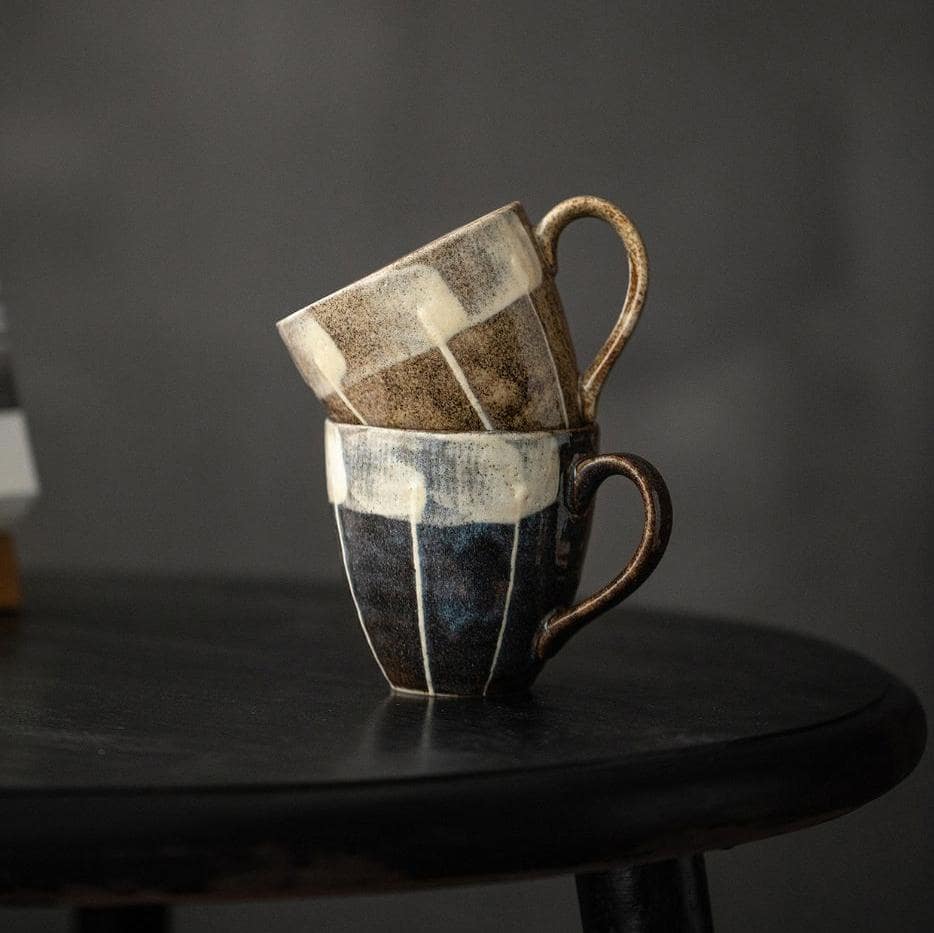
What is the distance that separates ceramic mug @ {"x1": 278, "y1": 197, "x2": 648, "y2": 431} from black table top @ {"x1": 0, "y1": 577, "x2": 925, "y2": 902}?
0.41 ft

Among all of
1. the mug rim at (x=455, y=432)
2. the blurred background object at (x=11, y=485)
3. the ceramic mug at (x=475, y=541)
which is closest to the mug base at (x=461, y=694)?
the ceramic mug at (x=475, y=541)

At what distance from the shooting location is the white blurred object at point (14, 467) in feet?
2.89

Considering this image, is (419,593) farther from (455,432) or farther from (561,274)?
(561,274)

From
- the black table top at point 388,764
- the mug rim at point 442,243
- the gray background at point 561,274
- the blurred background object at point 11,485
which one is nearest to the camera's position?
the black table top at point 388,764

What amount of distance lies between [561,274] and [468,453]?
801 mm

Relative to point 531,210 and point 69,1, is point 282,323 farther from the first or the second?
point 69,1

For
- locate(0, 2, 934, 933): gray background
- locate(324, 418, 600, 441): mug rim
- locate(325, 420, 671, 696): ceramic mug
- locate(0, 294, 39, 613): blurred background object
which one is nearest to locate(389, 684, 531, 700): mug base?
locate(325, 420, 671, 696): ceramic mug

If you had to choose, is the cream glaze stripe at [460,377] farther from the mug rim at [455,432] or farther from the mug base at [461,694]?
the mug base at [461,694]

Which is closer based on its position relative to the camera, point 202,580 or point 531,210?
point 202,580

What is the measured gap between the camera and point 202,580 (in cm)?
98

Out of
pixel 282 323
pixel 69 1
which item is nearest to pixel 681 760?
pixel 282 323

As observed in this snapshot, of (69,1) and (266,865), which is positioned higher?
(69,1)

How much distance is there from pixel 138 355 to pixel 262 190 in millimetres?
212

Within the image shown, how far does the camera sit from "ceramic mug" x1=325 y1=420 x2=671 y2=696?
22.6 inches
